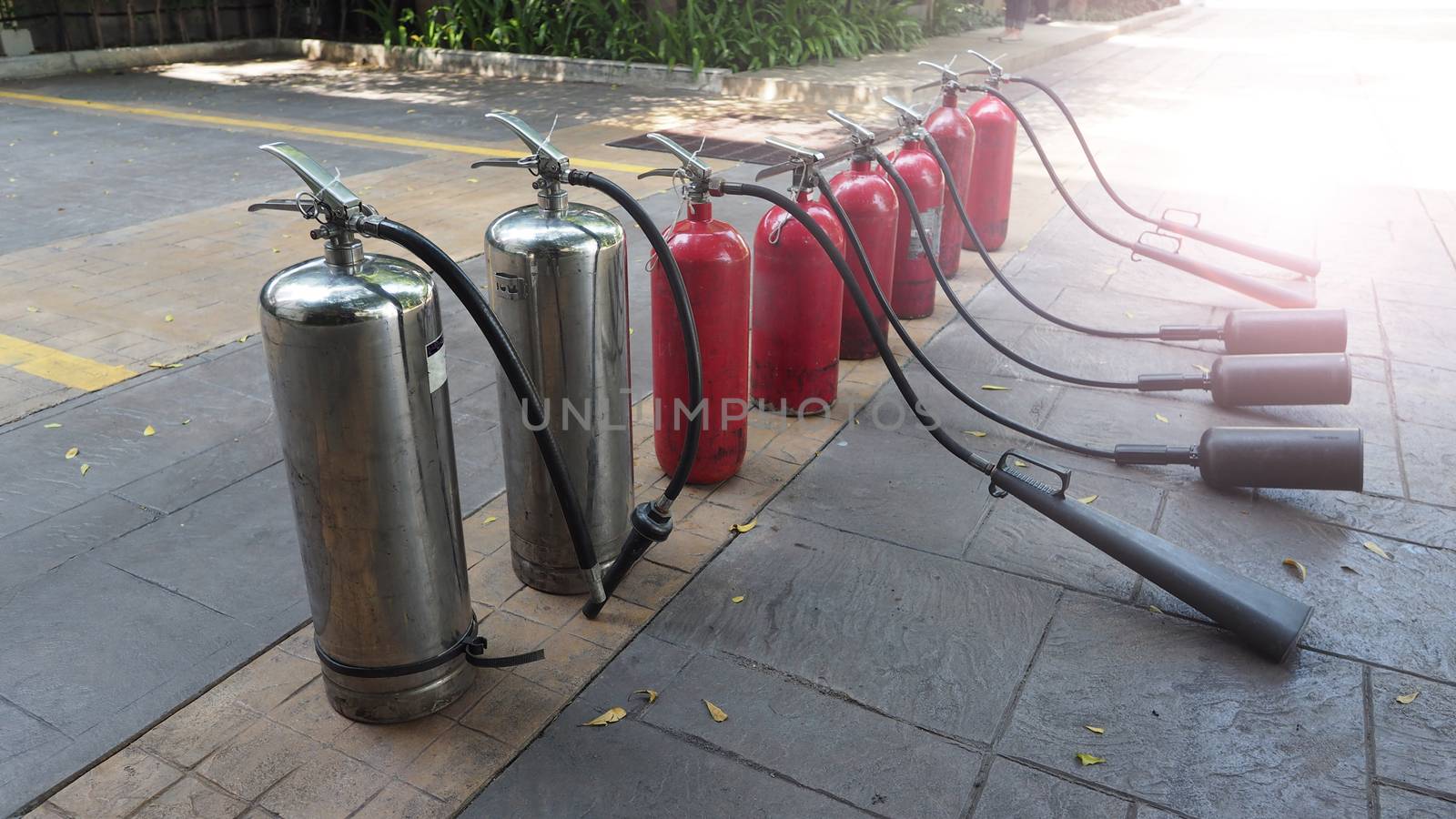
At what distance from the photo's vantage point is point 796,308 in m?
3.83

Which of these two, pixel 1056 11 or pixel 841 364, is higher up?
pixel 1056 11

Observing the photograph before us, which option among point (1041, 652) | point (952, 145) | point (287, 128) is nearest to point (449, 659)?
point (1041, 652)

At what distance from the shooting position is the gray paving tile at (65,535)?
301 cm

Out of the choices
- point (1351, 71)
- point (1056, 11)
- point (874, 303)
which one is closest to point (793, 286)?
point (874, 303)

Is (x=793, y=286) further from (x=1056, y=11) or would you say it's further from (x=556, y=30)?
(x=1056, y=11)

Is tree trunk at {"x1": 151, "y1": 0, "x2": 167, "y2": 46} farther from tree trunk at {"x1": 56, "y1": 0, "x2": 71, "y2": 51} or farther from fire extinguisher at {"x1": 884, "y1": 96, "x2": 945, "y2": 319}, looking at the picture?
fire extinguisher at {"x1": 884, "y1": 96, "x2": 945, "y2": 319}

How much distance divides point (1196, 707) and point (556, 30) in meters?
12.4

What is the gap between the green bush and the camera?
40.5 feet

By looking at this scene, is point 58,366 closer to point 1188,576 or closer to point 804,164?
point 804,164

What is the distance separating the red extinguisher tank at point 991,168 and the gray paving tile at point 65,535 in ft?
13.8

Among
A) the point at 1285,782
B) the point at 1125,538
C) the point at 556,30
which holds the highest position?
the point at 556,30

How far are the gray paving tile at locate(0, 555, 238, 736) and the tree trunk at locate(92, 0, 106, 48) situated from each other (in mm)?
12692

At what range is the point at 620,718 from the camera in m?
2.44

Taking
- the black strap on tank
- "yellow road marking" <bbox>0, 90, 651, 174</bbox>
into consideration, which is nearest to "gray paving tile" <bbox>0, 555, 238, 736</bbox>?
the black strap on tank
